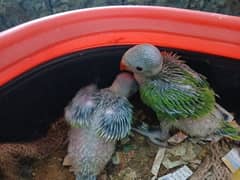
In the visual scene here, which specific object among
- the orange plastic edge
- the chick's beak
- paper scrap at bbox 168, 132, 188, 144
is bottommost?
paper scrap at bbox 168, 132, 188, 144

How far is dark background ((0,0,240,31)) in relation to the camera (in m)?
1.03

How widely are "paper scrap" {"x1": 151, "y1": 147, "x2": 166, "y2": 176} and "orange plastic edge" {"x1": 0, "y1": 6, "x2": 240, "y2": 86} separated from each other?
20 centimetres

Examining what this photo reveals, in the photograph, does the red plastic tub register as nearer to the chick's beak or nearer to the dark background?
the chick's beak

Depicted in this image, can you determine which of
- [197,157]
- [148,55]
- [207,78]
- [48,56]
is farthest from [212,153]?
[48,56]

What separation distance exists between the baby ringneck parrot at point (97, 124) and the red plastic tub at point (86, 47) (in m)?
0.05

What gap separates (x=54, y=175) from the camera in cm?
87

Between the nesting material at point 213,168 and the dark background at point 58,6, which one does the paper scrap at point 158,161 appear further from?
the dark background at point 58,6

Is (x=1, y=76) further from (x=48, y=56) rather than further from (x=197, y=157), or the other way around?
(x=197, y=157)

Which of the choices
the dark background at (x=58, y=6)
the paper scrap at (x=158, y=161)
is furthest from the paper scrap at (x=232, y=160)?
the dark background at (x=58, y=6)

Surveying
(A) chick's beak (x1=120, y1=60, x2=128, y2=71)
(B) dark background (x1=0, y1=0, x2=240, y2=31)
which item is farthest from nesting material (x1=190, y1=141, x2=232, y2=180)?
(B) dark background (x1=0, y1=0, x2=240, y2=31)

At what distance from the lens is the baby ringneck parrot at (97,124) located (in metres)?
0.78

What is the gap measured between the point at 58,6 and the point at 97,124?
1.24 feet

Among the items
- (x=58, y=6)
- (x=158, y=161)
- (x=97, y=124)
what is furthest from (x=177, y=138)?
(x=58, y=6)

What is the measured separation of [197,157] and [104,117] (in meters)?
0.21
